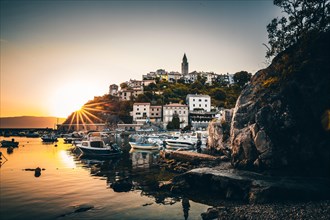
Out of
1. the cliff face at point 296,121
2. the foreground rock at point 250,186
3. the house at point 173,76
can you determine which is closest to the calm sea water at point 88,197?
the foreground rock at point 250,186

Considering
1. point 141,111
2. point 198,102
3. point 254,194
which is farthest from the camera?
point 198,102

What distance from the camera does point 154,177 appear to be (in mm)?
26594

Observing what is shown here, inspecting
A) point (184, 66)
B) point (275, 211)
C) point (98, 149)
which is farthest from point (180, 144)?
point (184, 66)

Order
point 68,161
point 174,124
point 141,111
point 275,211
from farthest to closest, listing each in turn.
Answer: point 141,111, point 174,124, point 68,161, point 275,211

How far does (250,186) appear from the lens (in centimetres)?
1880

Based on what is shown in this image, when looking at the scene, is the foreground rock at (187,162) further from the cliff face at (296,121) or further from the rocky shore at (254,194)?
the rocky shore at (254,194)

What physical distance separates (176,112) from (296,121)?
3343 inches

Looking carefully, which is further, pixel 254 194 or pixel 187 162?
pixel 187 162

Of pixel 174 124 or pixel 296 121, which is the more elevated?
pixel 296 121

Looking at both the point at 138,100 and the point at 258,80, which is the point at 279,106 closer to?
the point at 258,80

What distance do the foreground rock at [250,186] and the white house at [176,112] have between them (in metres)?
83.4

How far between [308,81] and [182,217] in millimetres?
17945

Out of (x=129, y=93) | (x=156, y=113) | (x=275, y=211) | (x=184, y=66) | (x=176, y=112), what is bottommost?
(x=275, y=211)

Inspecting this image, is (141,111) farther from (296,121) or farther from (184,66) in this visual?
(184,66)
